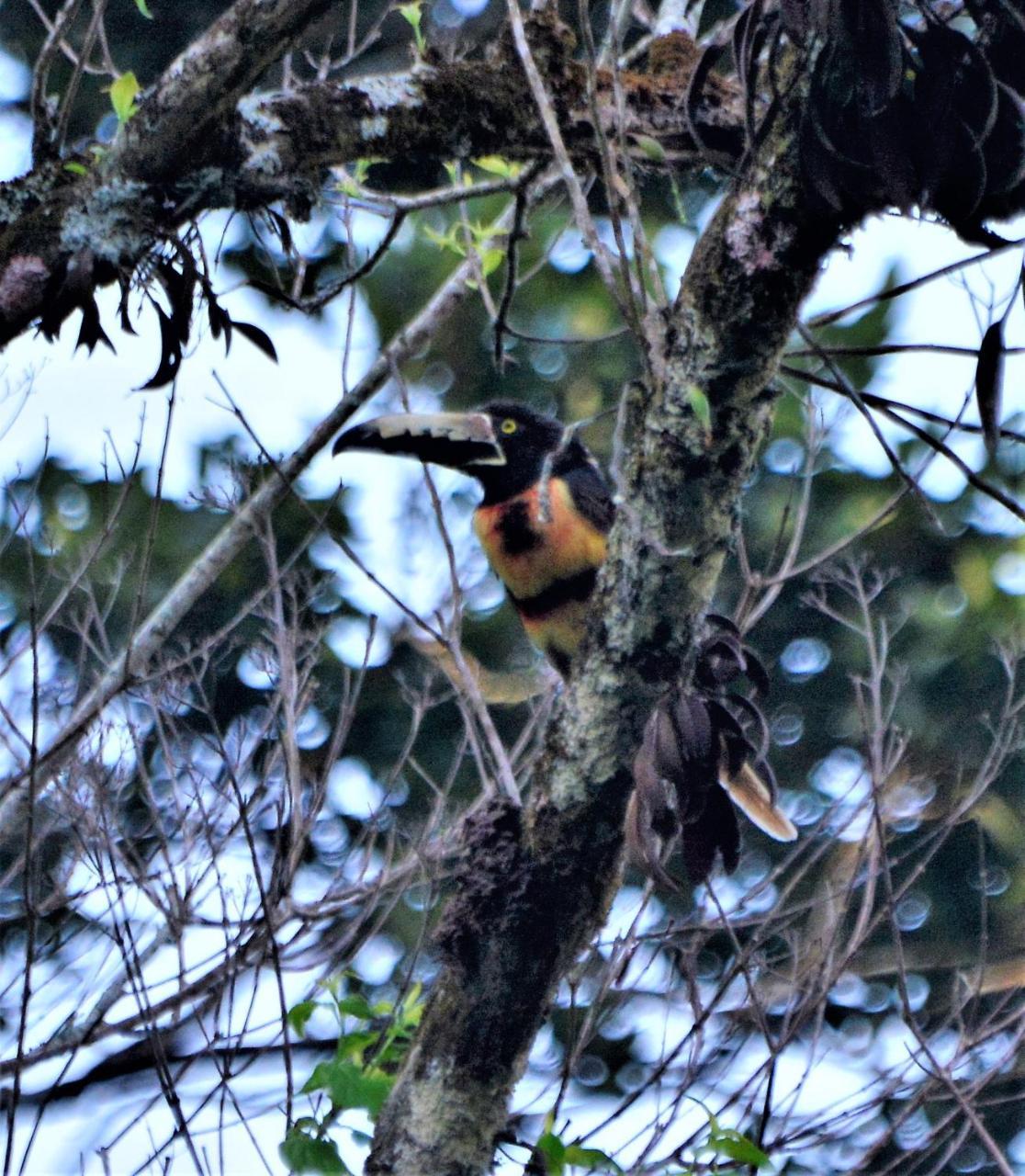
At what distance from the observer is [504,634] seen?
485 centimetres

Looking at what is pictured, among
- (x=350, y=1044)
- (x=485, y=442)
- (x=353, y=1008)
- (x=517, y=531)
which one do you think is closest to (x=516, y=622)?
(x=517, y=531)

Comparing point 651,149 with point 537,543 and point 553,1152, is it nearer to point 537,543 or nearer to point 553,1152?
point 537,543

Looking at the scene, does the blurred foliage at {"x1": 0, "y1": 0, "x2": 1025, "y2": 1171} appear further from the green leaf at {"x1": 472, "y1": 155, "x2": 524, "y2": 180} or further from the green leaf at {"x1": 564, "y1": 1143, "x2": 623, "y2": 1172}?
the green leaf at {"x1": 564, "y1": 1143, "x2": 623, "y2": 1172}

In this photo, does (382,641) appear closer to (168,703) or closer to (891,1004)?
(168,703)

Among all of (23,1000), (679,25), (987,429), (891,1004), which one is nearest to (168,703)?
(23,1000)

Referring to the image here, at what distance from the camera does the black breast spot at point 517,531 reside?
11.9ft

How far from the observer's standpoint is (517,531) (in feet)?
12.0

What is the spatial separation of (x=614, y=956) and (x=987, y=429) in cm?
121

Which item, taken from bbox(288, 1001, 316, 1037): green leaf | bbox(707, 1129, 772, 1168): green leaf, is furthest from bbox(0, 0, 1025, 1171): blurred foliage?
bbox(707, 1129, 772, 1168): green leaf

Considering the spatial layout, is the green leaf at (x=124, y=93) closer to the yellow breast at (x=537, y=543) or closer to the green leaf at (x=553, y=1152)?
the yellow breast at (x=537, y=543)

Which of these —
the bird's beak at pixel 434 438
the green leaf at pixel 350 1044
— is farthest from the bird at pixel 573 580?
the green leaf at pixel 350 1044

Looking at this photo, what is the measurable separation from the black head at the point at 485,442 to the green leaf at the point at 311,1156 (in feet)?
4.46

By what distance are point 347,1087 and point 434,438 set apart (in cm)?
164

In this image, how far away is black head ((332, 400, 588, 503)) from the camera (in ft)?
10.4
